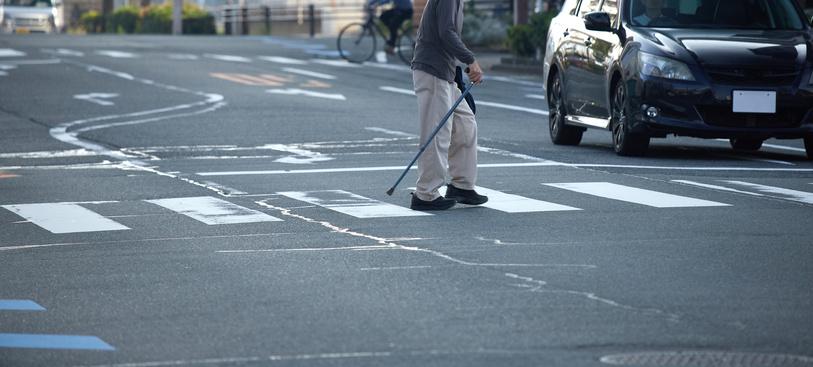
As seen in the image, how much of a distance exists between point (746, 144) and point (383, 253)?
27.0ft

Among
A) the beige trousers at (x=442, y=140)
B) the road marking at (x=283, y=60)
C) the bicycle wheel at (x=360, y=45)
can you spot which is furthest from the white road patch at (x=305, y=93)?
the beige trousers at (x=442, y=140)

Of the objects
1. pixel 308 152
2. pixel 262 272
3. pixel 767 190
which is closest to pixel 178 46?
pixel 308 152

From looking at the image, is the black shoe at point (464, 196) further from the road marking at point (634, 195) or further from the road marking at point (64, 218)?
the road marking at point (64, 218)

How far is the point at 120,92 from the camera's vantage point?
25531 mm

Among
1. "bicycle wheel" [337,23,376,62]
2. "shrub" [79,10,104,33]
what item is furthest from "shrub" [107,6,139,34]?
"bicycle wheel" [337,23,376,62]

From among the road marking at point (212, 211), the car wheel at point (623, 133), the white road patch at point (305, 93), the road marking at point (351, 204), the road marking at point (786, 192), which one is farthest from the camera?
the white road patch at point (305, 93)

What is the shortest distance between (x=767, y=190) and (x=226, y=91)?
1452 centimetres

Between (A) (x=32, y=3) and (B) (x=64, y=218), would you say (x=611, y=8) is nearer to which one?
(B) (x=64, y=218)

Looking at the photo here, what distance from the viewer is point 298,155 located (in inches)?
616

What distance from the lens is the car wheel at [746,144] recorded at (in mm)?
16172

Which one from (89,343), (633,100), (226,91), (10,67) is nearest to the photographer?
(89,343)

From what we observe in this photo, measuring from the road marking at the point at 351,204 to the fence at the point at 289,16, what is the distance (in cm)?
5261

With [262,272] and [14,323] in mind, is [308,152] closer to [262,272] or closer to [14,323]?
[262,272]

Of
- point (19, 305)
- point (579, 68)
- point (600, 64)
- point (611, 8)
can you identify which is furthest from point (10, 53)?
point (19, 305)
